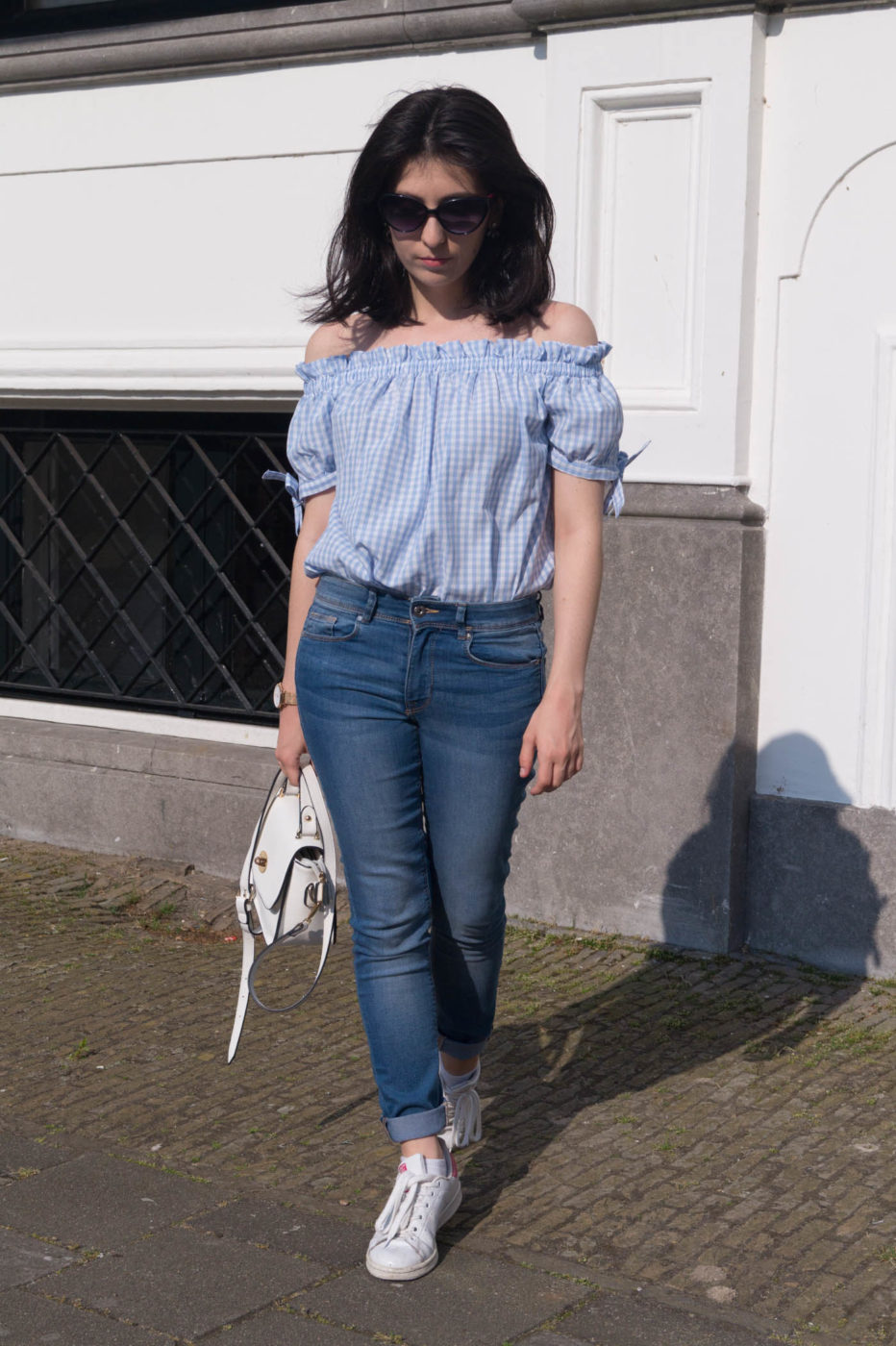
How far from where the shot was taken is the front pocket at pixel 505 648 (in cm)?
308

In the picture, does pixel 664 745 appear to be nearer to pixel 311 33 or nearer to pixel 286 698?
pixel 286 698

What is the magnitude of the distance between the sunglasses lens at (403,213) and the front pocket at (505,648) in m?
0.75

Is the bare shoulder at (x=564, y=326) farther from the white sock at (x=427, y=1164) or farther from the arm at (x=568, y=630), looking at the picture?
the white sock at (x=427, y=1164)

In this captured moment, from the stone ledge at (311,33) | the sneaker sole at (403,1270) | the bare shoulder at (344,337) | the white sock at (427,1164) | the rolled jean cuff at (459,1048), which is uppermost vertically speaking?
the stone ledge at (311,33)

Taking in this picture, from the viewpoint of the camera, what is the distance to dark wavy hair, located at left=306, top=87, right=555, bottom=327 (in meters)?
3.03

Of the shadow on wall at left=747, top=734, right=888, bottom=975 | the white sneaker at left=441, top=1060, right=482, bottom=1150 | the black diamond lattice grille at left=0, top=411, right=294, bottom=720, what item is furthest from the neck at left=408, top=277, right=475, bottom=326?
the black diamond lattice grille at left=0, top=411, right=294, bottom=720

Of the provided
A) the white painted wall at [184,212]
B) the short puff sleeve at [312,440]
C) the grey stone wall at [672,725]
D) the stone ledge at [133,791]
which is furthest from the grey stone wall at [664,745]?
the short puff sleeve at [312,440]

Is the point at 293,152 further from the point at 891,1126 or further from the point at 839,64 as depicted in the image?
the point at 891,1126

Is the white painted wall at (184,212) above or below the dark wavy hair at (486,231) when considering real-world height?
above

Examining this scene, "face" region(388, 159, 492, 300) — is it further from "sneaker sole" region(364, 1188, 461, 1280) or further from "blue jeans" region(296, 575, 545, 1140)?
"sneaker sole" region(364, 1188, 461, 1280)

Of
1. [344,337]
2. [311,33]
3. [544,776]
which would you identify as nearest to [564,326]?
[344,337]

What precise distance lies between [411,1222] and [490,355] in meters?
1.62

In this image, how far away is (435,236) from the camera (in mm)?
3029

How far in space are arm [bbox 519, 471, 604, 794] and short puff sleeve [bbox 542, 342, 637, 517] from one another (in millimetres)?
33
